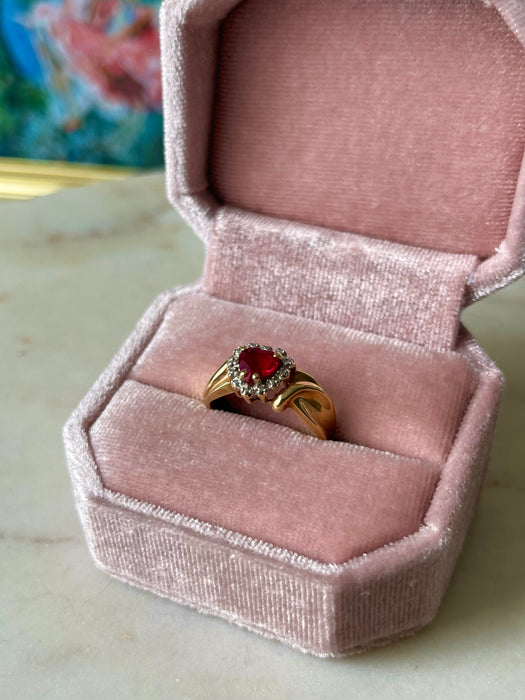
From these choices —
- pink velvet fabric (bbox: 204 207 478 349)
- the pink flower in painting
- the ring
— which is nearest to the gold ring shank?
the ring

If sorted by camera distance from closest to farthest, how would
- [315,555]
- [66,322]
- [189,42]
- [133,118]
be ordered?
[315,555], [189,42], [66,322], [133,118]

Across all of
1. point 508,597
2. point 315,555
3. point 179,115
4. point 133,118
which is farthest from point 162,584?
point 133,118

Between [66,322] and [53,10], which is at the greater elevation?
[53,10]

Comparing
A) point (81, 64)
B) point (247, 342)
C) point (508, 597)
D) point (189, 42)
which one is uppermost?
point (189, 42)

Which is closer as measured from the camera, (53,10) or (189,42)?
(189,42)

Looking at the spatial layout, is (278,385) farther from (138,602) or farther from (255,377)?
(138,602)

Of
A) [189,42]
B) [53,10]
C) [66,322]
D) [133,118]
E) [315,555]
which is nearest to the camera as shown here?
[315,555]

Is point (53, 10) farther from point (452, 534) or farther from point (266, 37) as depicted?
point (452, 534)

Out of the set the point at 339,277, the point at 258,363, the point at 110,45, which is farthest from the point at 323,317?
the point at 110,45
